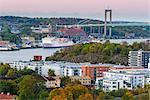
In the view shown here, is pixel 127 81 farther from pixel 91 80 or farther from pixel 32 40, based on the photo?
pixel 32 40

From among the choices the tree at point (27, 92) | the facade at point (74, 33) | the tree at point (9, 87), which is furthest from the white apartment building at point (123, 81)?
the facade at point (74, 33)

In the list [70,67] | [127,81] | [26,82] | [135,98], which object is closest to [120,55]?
[70,67]

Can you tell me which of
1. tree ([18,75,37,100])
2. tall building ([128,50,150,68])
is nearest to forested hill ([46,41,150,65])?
tall building ([128,50,150,68])

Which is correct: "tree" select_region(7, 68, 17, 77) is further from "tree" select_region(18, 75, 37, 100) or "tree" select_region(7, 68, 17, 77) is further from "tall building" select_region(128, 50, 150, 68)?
"tall building" select_region(128, 50, 150, 68)

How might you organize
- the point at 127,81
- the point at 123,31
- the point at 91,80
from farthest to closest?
the point at 123,31 < the point at 91,80 < the point at 127,81

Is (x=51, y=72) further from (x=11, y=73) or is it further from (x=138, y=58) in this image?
(x=138, y=58)

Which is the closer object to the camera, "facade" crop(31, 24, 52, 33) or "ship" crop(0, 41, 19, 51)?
"ship" crop(0, 41, 19, 51)

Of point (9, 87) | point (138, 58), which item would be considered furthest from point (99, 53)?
point (9, 87)
